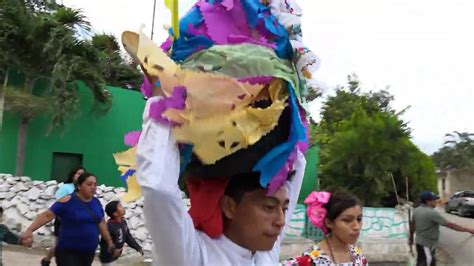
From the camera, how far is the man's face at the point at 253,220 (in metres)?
2.12

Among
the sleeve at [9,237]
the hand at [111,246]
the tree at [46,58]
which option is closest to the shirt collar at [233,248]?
the sleeve at [9,237]

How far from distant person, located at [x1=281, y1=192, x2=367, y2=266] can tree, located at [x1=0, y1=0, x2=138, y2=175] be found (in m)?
11.6

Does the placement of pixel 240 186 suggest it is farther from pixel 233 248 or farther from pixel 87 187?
pixel 87 187

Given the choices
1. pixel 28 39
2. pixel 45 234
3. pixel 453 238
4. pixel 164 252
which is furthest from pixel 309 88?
pixel 453 238

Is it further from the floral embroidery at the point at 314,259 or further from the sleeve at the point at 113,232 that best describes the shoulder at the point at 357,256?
the sleeve at the point at 113,232

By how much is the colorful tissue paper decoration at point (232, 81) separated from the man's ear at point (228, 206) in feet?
0.44

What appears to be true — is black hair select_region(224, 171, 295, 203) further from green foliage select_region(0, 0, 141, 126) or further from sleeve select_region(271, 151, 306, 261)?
green foliage select_region(0, 0, 141, 126)

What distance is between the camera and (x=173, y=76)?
1.80 m

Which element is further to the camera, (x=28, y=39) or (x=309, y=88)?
(x=28, y=39)

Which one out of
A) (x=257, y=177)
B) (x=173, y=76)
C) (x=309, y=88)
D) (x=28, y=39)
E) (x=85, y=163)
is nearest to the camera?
(x=173, y=76)

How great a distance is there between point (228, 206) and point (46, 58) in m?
13.8

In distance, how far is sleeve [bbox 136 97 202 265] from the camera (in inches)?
69.3

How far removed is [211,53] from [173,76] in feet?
0.73

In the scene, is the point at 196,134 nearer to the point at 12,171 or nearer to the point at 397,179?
the point at 12,171
